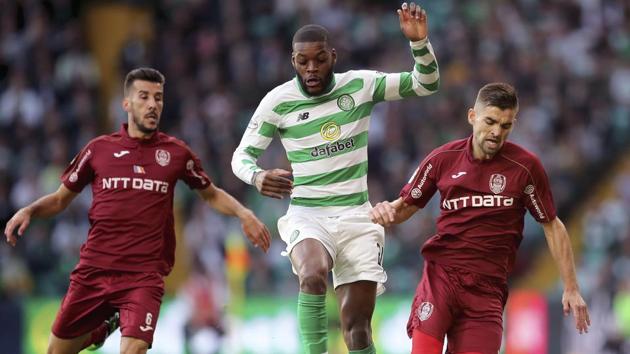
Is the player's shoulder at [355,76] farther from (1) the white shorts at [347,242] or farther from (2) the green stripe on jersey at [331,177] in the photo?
(1) the white shorts at [347,242]

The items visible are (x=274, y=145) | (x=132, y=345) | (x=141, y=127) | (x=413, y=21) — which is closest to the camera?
(x=132, y=345)

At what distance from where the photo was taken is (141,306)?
9.51 meters

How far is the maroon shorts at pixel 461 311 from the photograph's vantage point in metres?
8.80

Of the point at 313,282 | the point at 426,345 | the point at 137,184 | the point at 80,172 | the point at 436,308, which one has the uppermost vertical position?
the point at 80,172

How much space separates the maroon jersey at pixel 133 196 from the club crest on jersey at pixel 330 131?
3.41 ft

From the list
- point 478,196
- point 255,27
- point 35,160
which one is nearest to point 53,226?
point 35,160

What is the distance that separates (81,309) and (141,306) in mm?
564

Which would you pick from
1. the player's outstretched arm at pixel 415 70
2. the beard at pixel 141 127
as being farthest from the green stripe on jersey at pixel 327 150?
the beard at pixel 141 127

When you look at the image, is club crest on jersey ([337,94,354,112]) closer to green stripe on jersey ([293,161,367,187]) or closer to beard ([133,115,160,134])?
green stripe on jersey ([293,161,367,187])

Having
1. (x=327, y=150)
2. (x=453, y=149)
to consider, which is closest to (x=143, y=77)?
(x=327, y=150)

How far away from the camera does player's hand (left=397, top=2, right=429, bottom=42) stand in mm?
9445

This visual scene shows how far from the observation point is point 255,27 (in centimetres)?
2297

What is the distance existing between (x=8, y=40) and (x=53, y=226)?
4330 millimetres

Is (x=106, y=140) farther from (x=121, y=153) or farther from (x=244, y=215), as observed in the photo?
(x=244, y=215)
